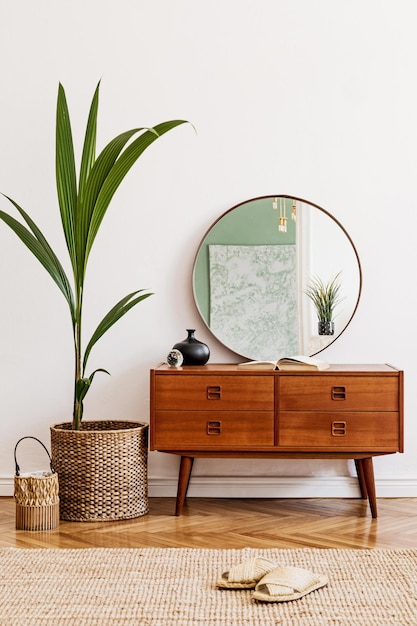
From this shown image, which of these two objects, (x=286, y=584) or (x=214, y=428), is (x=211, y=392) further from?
(x=286, y=584)

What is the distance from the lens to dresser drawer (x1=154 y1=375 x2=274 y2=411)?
3.53m

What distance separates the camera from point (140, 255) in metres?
4.05

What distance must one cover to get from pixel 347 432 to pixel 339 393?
0.16m

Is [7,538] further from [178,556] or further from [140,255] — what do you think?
[140,255]

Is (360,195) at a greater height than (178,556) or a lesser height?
greater

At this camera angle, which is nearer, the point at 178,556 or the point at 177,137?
the point at 178,556

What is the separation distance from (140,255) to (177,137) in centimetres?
58

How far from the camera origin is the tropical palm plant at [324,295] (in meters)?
3.94

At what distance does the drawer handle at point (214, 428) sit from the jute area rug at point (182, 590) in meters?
0.67

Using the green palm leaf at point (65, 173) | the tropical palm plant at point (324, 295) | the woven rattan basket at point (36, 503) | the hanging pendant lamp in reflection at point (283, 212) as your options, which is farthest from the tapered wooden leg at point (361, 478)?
the green palm leaf at point (65, 173)

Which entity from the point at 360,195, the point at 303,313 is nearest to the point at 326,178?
the point at 360,195

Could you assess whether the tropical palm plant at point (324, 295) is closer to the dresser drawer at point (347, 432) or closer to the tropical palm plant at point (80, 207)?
the dresser drawer at point (347, 432)

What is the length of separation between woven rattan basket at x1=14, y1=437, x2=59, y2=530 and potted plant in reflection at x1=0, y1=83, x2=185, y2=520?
15cm

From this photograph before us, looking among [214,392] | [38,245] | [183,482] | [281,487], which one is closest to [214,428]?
[214,392]
